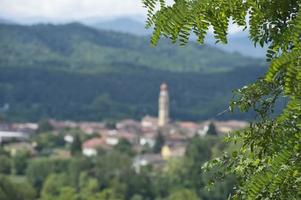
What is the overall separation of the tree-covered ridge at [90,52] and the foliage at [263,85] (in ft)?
419

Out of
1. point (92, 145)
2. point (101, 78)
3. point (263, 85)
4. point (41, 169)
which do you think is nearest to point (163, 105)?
point (92, 145)

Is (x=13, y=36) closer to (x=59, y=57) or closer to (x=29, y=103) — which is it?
(x=59, y=57)

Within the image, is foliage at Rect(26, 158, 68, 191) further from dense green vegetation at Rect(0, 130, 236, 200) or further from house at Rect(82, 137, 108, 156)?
house at Rect(82, 137, 108, 156)

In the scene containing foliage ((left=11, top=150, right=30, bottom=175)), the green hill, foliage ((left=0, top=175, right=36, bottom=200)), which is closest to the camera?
foliage ((left=0, top=175, right=36, bottom=200))

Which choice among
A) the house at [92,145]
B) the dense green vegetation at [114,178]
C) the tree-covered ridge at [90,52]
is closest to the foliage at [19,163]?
the dense green vegetation at [114,178]

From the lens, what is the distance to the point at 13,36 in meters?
158

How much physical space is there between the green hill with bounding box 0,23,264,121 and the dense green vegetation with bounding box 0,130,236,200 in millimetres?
48547

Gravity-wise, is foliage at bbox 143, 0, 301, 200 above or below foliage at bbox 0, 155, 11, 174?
above

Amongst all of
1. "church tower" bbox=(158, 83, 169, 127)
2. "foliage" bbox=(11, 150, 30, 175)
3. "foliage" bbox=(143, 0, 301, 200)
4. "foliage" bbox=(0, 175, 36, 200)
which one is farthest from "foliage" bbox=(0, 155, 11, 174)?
"foliage" bbox=(143, 0, 301, 200)

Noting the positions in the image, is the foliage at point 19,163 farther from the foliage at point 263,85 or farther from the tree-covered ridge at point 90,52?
the tree-covered ridge at point 90,52

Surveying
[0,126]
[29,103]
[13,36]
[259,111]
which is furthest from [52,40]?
[259,111]

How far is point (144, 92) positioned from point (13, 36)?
42.5 metres

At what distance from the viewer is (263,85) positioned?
2.92 metres

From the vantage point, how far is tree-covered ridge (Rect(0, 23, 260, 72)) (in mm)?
140750
